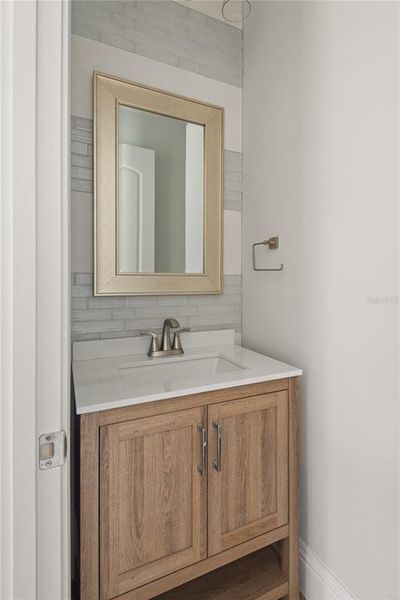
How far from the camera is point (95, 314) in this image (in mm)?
1387

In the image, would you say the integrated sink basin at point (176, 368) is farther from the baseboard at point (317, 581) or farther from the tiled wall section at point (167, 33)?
the tiled wall section at point (167, 33)

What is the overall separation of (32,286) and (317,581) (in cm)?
143

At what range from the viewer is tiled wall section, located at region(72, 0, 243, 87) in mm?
1356

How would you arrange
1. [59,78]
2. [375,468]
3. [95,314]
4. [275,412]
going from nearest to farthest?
1. [59,78]
2. [375,468]
3. [275,412]
4. [95,314]

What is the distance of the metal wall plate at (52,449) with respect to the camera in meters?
0.58

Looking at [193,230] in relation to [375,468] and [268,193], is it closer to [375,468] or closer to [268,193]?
[268,193]

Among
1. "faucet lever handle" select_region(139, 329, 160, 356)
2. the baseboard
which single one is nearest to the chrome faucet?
"faucet lever handle" select_region(139, 329, 160, 356)

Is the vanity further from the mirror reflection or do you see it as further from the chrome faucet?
the mirror reflection

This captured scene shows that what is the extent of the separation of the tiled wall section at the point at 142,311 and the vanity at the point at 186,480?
0.11m

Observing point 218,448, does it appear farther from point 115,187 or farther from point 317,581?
point 115,187

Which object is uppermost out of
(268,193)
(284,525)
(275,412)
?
(268,193)

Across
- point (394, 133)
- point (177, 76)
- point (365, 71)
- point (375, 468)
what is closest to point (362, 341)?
point (375, 468)

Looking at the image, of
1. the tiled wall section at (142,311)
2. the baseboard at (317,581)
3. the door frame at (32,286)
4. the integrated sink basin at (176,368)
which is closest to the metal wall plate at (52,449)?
the door frame at (32,286)

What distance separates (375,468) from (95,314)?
1154 millimetres
